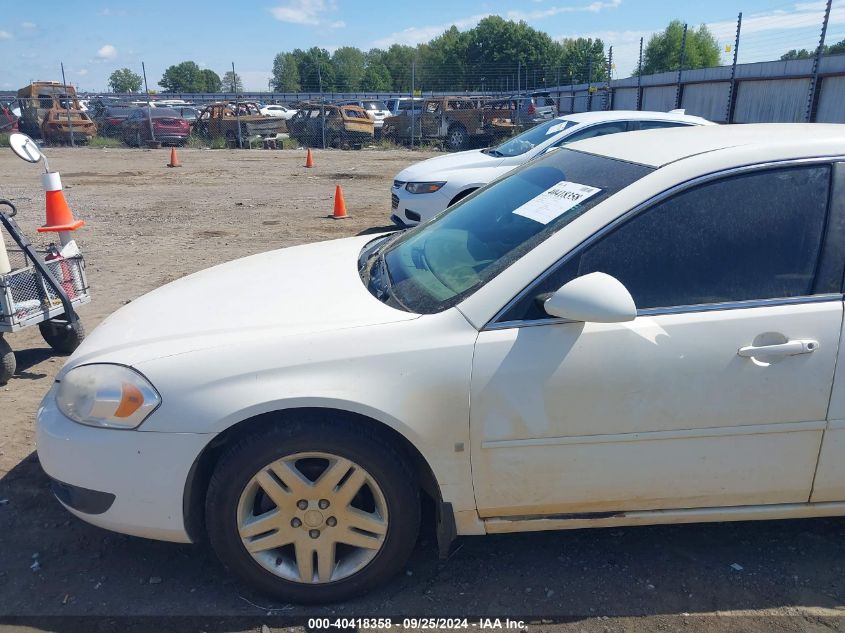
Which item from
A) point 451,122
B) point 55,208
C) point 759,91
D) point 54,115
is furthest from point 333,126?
point 55,208

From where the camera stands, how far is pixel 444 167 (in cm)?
856

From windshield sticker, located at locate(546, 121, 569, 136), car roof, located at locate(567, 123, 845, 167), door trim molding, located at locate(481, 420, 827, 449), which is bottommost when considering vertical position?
door trim molding, located at locate(481, 420, 827, 449)

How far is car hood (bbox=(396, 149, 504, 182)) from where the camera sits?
830 centimetres

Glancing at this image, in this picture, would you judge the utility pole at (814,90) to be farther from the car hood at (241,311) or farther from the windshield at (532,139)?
the car hood at (241,311)

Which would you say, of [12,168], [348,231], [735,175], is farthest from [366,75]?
[735,175]

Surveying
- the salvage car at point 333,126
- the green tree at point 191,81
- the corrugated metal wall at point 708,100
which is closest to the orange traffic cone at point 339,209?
the corrugated metal wall at point 708,100

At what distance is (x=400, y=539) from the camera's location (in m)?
2.56

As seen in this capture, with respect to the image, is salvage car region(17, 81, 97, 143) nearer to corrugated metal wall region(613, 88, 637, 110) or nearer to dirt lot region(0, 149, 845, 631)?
corrugated metal wall region(613, 88, 637, 110)

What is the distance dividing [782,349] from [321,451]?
5.41ft

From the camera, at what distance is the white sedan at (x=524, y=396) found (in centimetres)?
239

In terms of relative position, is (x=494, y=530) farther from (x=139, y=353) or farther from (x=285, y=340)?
(x=139, y=353)

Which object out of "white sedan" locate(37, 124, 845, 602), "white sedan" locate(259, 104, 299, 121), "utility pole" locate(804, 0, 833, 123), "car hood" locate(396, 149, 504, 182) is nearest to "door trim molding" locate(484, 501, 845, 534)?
"white sedan" locate(37, 124, 845, 602)

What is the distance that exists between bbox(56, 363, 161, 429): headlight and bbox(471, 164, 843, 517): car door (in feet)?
3.83

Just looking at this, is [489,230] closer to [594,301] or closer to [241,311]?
[594,301]
